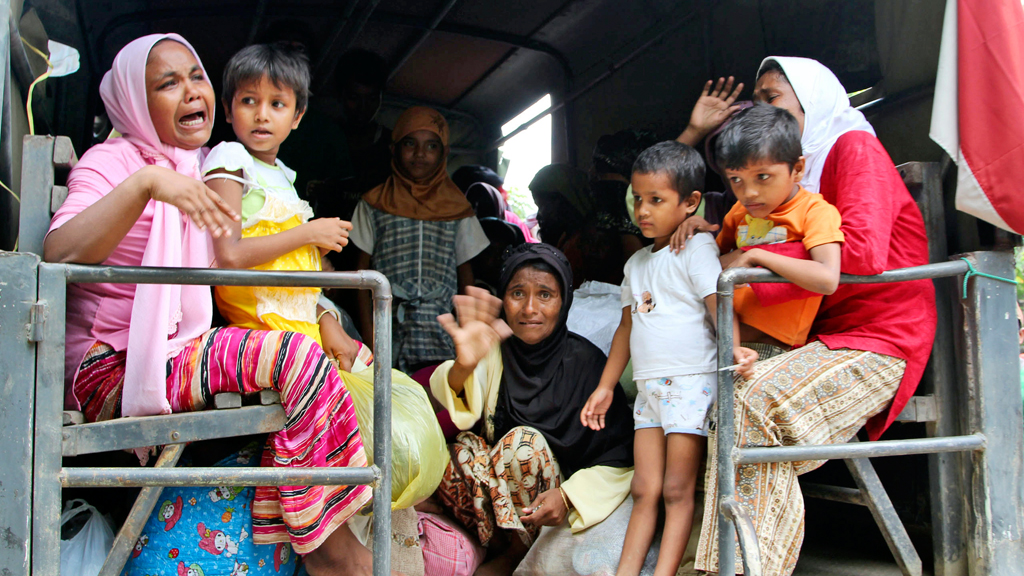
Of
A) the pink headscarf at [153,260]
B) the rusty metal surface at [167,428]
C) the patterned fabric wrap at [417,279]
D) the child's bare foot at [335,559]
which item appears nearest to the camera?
the rusty metal surface at [167,428]

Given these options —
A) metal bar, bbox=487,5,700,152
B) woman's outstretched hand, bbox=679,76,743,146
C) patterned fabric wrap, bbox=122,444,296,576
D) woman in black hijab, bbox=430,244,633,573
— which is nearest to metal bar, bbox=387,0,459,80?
metal bar, bbox=487,5,700,152

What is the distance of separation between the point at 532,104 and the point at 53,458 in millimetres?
3536

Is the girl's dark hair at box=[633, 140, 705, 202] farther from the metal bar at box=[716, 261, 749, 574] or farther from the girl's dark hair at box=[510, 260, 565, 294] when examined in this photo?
the metal bar at box=[716, 261, 749, 574]

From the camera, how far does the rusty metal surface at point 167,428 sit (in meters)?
Result: 1.69

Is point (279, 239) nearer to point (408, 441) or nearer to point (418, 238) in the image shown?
point (408, 441)

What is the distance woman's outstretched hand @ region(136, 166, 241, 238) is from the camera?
5.46 feet

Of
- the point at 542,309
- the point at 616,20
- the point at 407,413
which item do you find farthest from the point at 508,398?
the point at 616,20

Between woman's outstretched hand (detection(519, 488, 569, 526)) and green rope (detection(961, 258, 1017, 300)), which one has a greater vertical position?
green rope (detection(961, 258, 1017, 300))

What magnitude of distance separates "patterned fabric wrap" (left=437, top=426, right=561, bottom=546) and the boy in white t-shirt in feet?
0.67

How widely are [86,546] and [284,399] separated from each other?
2.34ft

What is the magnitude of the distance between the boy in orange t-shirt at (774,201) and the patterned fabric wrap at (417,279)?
1518 millimetres

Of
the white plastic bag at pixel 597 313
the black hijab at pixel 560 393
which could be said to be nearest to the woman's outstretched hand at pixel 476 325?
the black hijab at pixel 560 393

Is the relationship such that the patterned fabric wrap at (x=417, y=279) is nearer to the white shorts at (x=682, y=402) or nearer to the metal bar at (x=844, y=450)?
the white shorts at (x=682, y=402)

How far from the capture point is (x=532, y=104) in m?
4.63
